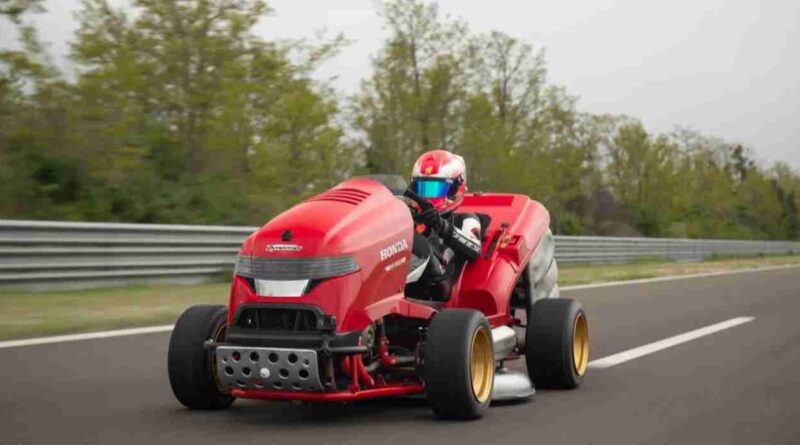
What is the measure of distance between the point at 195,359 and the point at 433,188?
200cm

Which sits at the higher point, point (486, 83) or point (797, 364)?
point (486, 83)

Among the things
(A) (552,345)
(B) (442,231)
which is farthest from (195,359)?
(A) (552,345)

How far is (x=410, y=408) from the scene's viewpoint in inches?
242

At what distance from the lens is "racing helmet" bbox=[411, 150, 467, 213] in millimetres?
6938

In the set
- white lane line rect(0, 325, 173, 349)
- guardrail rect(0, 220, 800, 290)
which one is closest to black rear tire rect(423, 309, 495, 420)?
white lane line rect(0, 325, 173, 349)

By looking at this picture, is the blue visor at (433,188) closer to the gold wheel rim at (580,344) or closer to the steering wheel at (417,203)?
the steering wheel at (417,203)

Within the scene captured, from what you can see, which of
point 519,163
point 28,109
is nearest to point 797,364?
point 28,109

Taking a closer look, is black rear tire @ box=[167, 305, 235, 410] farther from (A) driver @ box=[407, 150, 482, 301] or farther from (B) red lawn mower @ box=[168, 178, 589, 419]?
(A) driver @ box=[407, 150, 482, 301]

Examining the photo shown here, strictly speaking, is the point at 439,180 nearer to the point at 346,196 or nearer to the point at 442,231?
the point at 442,231

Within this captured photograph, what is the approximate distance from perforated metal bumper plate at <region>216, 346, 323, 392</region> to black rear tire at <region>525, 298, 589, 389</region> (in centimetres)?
223

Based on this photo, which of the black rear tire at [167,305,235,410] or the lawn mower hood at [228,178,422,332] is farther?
the black rear tire at [167,305,235,410]

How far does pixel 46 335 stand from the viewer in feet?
30.7

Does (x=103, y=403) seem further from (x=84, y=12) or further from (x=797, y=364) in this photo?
(x=84, y=12)

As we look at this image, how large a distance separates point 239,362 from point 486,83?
Answer: 36.2m
